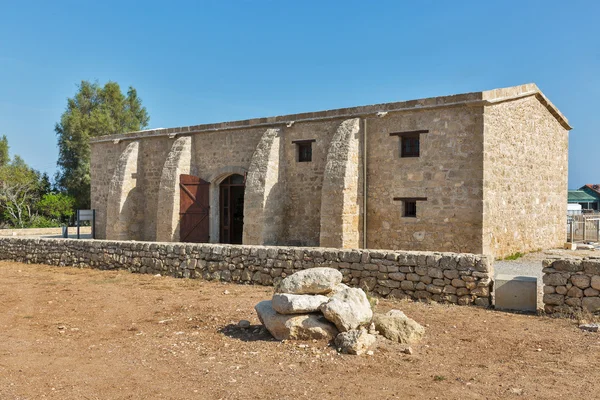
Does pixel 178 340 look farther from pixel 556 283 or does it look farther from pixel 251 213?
pixel 251 213

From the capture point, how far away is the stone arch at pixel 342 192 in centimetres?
1269

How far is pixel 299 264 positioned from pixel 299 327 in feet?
10.8

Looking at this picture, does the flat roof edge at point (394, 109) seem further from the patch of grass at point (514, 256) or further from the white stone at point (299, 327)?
the white stone at point (299, 327)

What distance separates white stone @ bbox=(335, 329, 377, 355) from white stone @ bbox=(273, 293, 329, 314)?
0.51 metres

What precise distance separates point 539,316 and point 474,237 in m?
4.77

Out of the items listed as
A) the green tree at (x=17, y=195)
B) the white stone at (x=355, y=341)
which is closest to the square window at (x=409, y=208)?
the white stone at (x=355, y=341)

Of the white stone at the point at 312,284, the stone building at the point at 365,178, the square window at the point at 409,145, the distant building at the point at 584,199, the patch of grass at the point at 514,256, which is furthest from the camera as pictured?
the distant building at the point at 584,199

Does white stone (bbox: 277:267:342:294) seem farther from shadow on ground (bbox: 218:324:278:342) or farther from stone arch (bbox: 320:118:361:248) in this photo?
stone arch (bbox: 320:118:361:248)

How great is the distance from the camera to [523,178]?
1371cm

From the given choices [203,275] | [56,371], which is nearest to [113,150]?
[203,275]

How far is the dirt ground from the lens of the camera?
4.36m

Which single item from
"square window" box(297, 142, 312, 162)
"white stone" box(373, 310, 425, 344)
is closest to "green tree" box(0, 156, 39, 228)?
"square window" box(297, 142, 312, 162)

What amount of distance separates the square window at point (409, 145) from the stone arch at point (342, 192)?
45.6 inches

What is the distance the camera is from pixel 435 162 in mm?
12234
